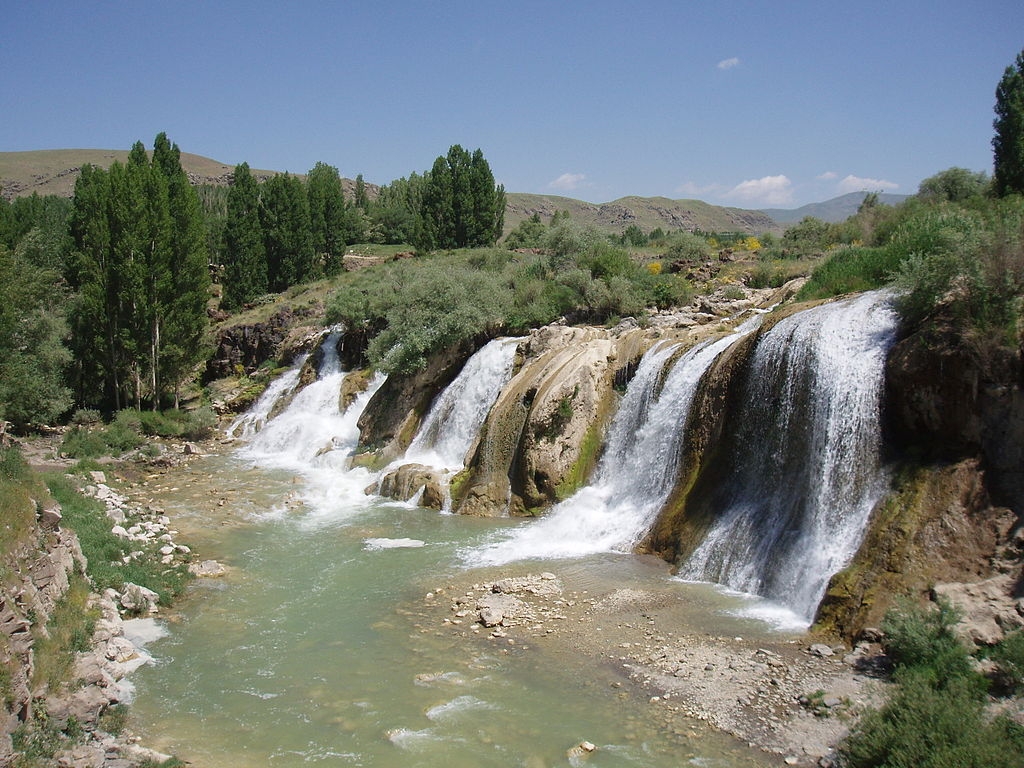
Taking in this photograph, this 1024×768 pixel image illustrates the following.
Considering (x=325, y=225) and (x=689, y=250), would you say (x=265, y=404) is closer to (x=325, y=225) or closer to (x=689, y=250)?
(x=689, y=250)

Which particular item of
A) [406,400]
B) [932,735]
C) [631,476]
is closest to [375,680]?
[932,735]

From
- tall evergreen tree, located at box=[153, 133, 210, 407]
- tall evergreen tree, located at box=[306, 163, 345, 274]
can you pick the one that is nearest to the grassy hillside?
tall evergreen tree, located at box=[306, 163, 345, 274]

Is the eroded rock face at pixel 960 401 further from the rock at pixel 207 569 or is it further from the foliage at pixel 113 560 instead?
the foliage at pixel 113 560

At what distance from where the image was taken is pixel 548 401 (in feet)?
54.8

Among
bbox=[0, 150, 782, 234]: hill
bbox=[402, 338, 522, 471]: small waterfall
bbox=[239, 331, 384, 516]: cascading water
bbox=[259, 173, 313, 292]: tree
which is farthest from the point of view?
bbox=[0, 150, 782, 234]: hill

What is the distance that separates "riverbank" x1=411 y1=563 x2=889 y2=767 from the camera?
7859mm

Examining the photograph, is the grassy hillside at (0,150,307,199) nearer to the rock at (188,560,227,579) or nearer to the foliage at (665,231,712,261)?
the foliage at (665,231,712,261)

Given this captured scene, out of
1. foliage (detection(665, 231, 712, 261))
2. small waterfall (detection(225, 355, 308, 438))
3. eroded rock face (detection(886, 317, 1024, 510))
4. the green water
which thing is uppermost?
foliage (detection(665, 231, 712, 261))

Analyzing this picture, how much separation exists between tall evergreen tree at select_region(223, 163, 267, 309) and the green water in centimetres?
2898

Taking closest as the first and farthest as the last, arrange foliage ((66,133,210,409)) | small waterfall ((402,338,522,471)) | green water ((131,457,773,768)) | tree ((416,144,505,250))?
green water ((131,457,773,768)) → small waterfall ((402,338,522,471)) → foliage ((66,133,210,409)) → tree ((416,144,505,250))

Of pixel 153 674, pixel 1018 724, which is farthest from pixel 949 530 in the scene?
pixel 153 674

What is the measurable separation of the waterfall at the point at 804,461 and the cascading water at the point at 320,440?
367 inches

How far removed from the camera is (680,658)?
30.9ft

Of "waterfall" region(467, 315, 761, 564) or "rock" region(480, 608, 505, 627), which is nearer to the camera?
"rock" region(480, 608, 505, 627)
